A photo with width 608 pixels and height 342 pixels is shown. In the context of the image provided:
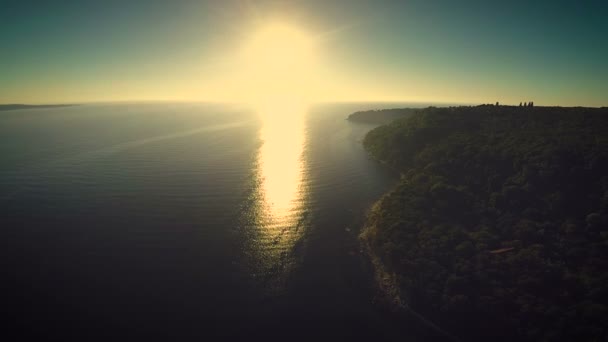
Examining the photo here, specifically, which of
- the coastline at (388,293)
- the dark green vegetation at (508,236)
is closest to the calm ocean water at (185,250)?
the coastline at (388,293)

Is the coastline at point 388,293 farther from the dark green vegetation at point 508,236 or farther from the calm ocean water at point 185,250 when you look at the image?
the calm ocean water at point 185,250

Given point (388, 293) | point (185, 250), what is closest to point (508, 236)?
point (388, 293)

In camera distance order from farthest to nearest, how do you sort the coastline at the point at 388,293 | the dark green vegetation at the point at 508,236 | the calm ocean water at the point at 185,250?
the calm ocean water at the point at 185,250, the coastline at the point at 388,293, the dark green vegetation at the point at 508,236

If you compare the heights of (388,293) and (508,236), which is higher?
(508,236)

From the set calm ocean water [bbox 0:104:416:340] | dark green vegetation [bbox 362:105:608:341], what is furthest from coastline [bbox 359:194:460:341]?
calm ocean water [bbox 0:104:416:340]

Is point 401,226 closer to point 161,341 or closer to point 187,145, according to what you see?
point 161,341

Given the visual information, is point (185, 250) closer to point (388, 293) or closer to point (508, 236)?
point (388, 293)

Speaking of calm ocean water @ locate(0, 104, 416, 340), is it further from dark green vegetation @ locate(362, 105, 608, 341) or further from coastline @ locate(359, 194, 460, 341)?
dark green vegetation @ locate(362, 105, 608, 341)

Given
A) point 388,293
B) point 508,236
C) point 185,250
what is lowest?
point 388,293
